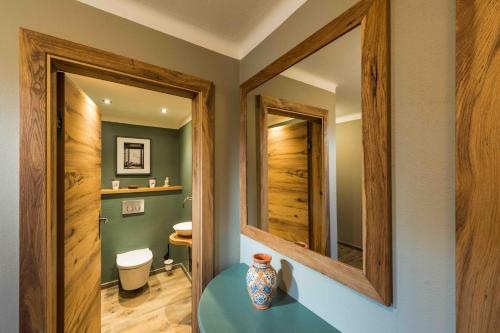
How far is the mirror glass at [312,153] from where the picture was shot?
29.7 inches

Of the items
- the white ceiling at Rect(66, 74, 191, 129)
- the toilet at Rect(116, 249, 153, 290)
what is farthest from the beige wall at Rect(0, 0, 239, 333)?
the toilet at Rect(116, 249, 153, 290)

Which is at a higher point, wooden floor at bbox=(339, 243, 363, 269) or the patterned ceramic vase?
wooden floor at bbox=(339, 243, 363, 269)

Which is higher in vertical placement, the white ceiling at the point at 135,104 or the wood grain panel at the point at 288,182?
the white ceiling at the point at 135,104

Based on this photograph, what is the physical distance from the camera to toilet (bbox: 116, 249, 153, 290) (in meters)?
2.30

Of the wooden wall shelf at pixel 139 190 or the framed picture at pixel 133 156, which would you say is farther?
the framed picture at pixel 133 156

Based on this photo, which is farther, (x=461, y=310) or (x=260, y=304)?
(x=260, y=304)

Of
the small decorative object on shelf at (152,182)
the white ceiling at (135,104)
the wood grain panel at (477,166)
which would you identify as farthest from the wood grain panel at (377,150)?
the small decorative object on shelf at (152,182)

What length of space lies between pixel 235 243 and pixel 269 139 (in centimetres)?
77

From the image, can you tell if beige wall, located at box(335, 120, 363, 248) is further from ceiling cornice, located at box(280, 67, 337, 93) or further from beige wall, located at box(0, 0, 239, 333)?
beige wall, located at box(0, 0, 239, 333)

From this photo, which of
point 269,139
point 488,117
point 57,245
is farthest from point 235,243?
point 488,117

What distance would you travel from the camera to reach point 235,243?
138 cm

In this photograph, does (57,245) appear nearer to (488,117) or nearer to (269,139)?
(269,139)

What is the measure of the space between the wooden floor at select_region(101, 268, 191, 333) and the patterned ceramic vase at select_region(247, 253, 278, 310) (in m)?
1.49

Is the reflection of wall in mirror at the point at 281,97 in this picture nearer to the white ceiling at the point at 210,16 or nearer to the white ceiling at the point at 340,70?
the white ceiling at the point at 340,70
